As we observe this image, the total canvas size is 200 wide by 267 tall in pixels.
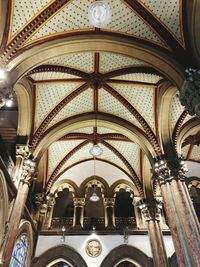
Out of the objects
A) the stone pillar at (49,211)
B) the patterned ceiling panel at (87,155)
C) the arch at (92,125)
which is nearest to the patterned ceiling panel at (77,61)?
the arch at (92,125)

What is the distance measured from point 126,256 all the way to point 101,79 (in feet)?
23.7

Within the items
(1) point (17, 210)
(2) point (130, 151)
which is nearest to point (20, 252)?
(1) point (17, 210)

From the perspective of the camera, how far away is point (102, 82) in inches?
341

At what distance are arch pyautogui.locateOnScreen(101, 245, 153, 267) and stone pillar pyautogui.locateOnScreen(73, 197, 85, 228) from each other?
185 centimetres

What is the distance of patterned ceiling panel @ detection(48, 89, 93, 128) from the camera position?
30.2 ft

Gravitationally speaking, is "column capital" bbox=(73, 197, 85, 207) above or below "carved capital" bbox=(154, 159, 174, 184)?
above

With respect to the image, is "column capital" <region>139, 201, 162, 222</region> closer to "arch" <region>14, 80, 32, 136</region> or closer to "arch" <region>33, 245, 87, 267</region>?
"arch" <region>33, 245, 87, 267</region>

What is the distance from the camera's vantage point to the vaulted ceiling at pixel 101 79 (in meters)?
6.02

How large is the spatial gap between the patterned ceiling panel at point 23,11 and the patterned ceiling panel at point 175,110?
5.19 meters

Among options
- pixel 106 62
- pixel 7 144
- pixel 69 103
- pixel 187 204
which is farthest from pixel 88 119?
→ pixel 187 204

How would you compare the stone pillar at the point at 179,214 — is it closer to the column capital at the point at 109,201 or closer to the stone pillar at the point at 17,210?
the stone pillar at the point at 17,210

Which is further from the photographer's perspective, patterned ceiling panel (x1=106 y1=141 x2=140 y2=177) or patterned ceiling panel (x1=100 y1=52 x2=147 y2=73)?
patterned ceiling panel (x1=106 y1=141 x2=140 y2=177)

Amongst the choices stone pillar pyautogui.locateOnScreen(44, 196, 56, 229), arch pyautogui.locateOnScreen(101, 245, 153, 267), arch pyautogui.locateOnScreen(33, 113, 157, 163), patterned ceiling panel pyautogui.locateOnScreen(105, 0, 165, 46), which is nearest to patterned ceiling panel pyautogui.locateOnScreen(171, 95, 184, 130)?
arch pyautogui.locateOnScreen(33, 113, 157, 163)

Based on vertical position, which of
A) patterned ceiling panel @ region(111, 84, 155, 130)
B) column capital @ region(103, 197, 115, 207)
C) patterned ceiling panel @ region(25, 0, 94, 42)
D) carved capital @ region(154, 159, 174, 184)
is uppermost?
patterned ceiling panel @ region(111, 84, 155, 130)
